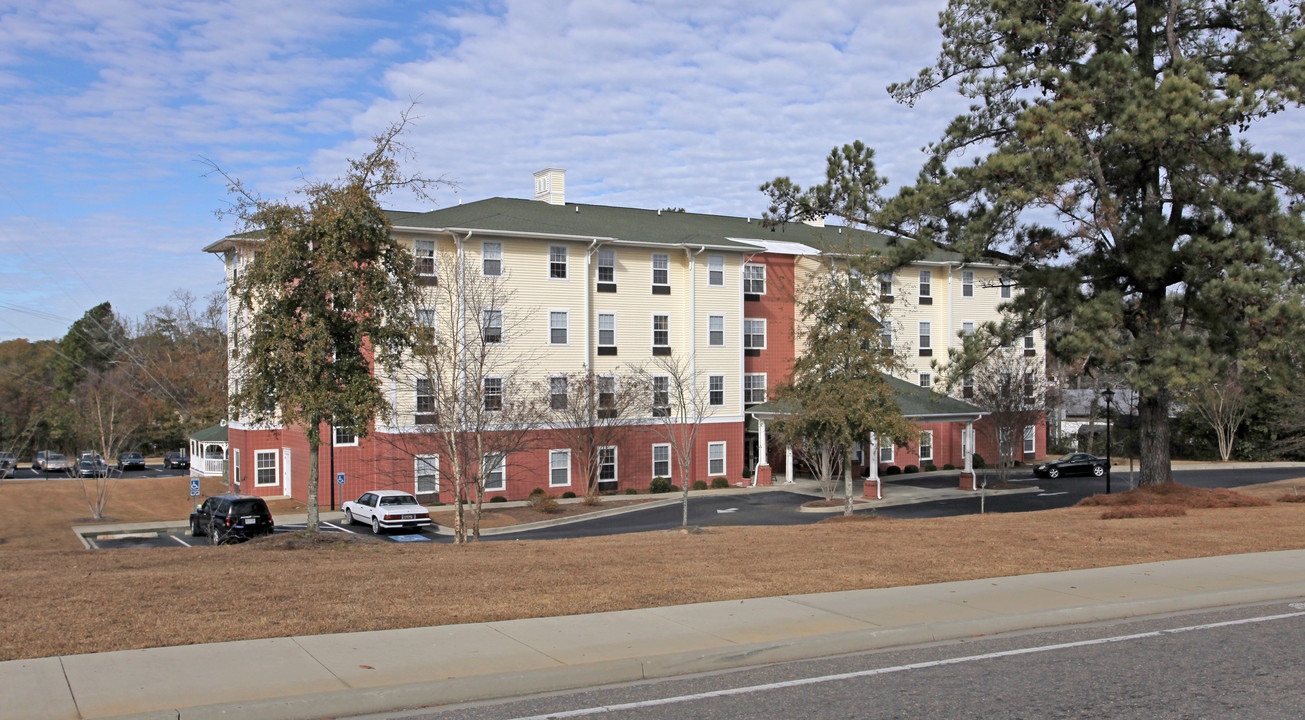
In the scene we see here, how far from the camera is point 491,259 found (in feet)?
130

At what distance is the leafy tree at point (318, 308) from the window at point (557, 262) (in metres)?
22.9

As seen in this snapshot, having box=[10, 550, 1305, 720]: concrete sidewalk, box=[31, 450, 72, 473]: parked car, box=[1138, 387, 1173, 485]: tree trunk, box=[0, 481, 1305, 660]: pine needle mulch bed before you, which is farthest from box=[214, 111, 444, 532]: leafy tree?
box=[31, 450, 72, 473]: parked car

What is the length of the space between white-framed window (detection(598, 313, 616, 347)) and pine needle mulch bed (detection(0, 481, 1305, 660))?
23778 millimetres

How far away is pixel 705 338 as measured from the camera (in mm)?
44719

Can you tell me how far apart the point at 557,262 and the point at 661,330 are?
6.03m

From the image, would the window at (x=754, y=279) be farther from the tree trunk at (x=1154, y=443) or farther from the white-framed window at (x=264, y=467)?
the tree trunk at (x=1154, y=443)

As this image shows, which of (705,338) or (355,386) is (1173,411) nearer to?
(705,338)

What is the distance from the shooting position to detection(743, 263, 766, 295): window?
4734cm

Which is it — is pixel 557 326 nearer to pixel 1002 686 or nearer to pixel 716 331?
pixel 716 331

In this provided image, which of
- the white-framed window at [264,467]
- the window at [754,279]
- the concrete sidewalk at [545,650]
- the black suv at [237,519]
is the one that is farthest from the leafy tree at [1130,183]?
the white-framed window at [264,467]

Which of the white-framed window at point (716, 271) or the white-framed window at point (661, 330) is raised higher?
the white-framed window at point (716, 271)

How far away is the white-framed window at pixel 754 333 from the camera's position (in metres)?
47.5

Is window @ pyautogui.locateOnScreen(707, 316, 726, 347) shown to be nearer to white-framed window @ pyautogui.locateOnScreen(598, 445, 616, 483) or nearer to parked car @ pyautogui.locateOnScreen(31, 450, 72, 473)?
white-framed window @ pyautogui.locateOnScreen(598, 445, 616, 483)

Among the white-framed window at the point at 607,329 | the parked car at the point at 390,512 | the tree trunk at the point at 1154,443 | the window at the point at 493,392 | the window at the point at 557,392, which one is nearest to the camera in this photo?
the tree trunk at the point at 1154,443
